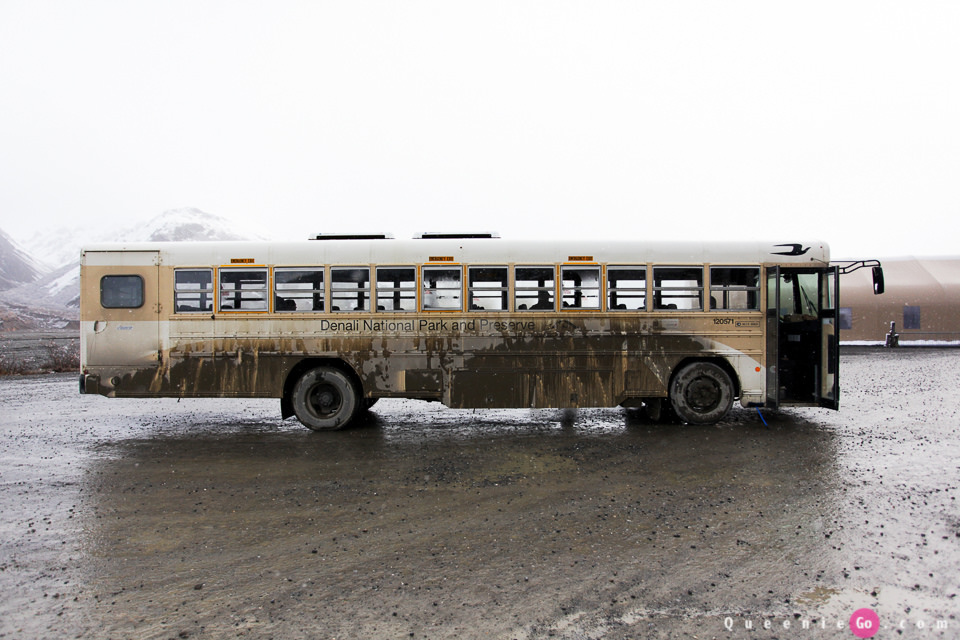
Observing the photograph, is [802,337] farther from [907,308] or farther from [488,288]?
[907,308]

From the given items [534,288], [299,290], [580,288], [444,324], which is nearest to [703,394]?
[580,288]

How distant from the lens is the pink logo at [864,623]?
123 inches

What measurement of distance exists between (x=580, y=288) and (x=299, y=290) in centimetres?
473

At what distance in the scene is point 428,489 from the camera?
5.70 metres

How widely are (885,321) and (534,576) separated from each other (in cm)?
3256

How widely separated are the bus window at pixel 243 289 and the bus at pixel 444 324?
0.06 feet

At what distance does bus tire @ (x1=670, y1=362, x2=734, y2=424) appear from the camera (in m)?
8.62

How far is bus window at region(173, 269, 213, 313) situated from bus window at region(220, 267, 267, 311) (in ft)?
0.79

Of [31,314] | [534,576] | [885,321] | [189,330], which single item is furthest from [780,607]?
[31,314]

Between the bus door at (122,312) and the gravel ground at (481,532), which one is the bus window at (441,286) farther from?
the bus door at (122,312)

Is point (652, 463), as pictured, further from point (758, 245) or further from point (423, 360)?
point (758, 245)

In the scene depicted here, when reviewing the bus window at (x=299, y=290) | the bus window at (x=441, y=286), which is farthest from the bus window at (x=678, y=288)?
the bus window at (x=299, y=290)

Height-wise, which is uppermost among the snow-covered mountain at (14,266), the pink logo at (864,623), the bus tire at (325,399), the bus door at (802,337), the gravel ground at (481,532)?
the snow-covered mountain at (14,266)

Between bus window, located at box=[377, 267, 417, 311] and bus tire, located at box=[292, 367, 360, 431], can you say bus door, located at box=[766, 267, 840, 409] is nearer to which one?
bus window, located at box=[377, 267, 417, 311]
